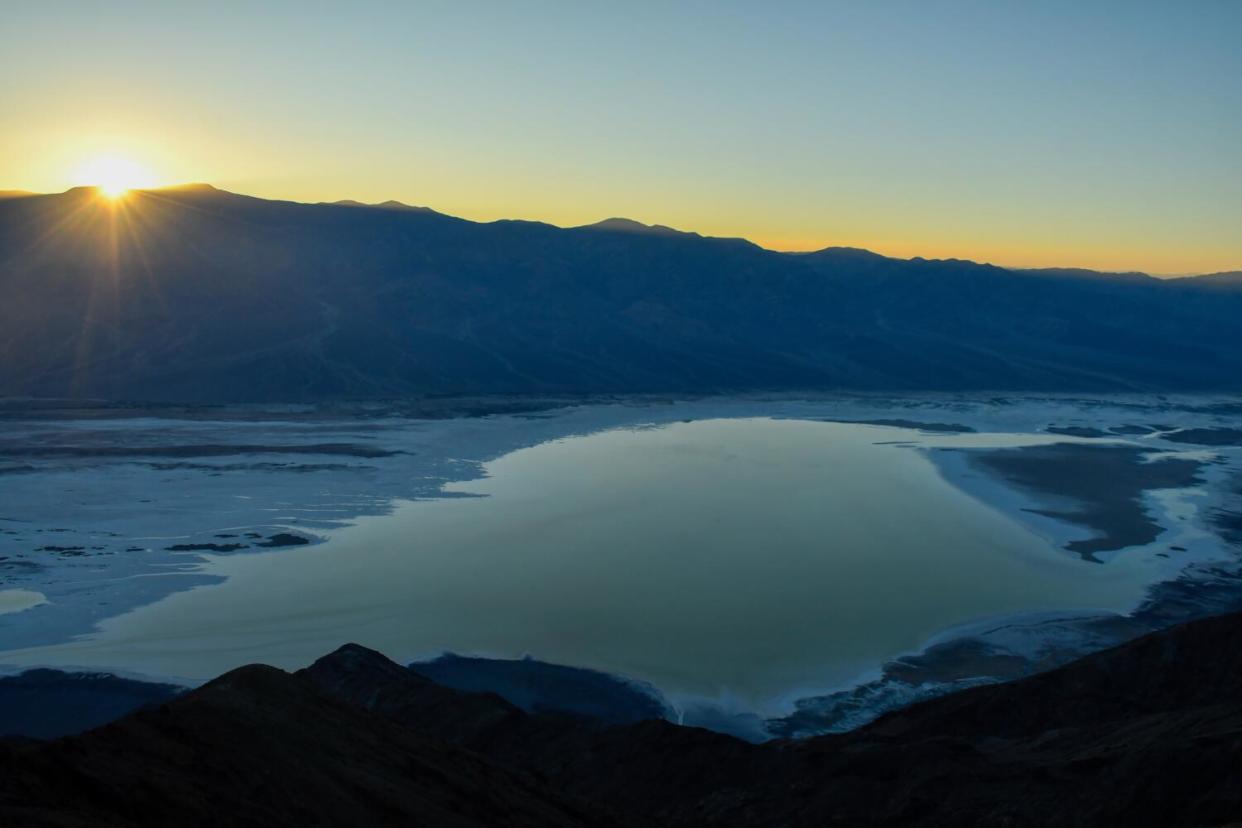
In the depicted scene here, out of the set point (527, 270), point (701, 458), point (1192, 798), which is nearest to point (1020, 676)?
point (1192, 798)

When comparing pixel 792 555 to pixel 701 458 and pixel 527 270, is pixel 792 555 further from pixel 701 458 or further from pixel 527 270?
pixel 527 270

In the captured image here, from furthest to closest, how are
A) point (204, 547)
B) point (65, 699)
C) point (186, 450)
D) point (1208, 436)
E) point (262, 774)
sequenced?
point (1208, 436), point (186, 450), point (204, 547), point (65, 699), point (262, 774)

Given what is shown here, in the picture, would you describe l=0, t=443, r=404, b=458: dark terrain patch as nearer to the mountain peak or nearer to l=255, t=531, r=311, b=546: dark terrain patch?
l=255, t=531, r=311, b=546: dark terrain patch

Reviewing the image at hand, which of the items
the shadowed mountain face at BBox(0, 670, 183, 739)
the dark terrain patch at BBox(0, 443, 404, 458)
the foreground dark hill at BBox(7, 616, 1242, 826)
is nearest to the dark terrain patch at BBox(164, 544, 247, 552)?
the shadowed mountain face at BBox(0, 670, 183, 739)

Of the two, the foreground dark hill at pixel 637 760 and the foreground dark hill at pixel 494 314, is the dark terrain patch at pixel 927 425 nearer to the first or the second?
the foreground dark hill at pixel 494 314

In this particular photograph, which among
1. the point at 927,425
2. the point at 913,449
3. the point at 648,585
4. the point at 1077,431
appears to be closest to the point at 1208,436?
the point at 1077,431

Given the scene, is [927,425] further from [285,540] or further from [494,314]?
[494,314]

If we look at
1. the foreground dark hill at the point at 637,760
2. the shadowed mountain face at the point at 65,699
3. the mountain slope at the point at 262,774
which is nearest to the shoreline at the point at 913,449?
the shadowed mountain face at the point at 65,699
